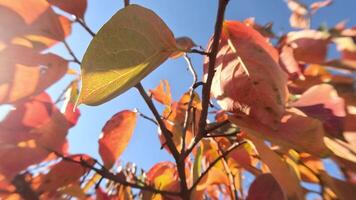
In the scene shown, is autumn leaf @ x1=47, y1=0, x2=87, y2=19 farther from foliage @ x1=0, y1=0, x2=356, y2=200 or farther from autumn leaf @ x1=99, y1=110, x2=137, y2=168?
autumn leaf @ x1=99, y1=110, x2=137, y2=168

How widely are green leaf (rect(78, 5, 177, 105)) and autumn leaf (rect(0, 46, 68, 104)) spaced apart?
0.99 ft

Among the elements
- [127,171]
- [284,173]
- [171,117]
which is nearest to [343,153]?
[284,173]

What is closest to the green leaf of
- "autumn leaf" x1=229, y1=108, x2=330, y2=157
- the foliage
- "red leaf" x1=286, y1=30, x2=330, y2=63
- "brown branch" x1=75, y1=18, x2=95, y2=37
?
the foliage

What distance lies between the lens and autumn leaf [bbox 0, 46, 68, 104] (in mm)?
660

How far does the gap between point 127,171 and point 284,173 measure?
63cm

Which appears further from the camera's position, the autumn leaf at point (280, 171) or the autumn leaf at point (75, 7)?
the autumn leaf at point (75, 7)

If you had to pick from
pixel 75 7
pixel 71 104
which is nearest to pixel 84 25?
pixel 75 7

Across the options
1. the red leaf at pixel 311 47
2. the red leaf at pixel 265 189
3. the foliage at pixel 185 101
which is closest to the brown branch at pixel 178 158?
the foliage at pixel 185 101

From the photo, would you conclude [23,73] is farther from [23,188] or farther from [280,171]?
[280,171]

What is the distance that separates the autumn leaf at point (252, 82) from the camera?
0.48 m

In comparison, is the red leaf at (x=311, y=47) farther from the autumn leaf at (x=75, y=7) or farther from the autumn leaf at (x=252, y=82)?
the autumn leaf at (x=75, y=7)

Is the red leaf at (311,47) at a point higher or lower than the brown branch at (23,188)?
lower

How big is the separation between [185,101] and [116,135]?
6.3 inches

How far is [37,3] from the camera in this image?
67cm
